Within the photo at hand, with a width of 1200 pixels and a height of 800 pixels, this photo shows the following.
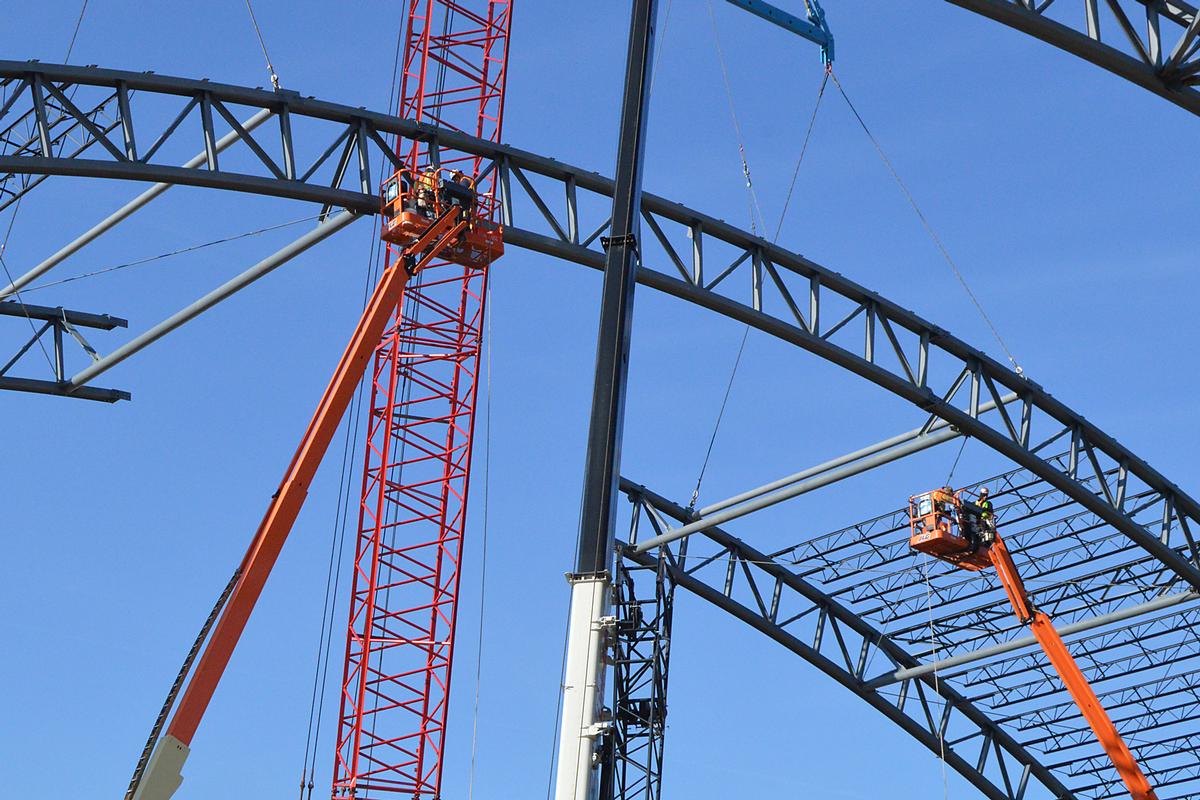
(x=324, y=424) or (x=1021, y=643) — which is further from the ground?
(x=1021, y=643)

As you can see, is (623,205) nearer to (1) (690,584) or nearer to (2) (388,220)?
(2) (388,220)

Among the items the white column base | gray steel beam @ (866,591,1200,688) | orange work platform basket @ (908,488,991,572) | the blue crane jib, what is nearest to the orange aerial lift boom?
orange work platform basket @ (908,488,991,572)

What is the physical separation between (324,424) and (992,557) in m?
18.9

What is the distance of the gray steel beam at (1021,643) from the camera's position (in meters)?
43.2

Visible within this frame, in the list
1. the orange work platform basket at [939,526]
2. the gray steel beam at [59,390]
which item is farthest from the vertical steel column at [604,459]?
the orange work platform basket at [939,526]

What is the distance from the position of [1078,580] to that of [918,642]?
16.1 feet

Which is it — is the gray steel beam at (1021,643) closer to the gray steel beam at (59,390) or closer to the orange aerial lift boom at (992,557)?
the orange aerial lift boom at (992,557)

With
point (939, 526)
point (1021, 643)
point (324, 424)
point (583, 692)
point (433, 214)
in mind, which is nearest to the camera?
point (583, 692)

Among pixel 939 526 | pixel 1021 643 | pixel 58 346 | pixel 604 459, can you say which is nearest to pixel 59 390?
pixel 58 346

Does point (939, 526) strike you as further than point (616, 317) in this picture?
Yes

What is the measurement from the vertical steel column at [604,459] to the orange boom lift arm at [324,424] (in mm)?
6035

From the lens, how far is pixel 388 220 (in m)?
33.8

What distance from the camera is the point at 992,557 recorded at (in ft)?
140

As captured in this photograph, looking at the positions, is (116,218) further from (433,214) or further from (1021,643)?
(1021,643)
